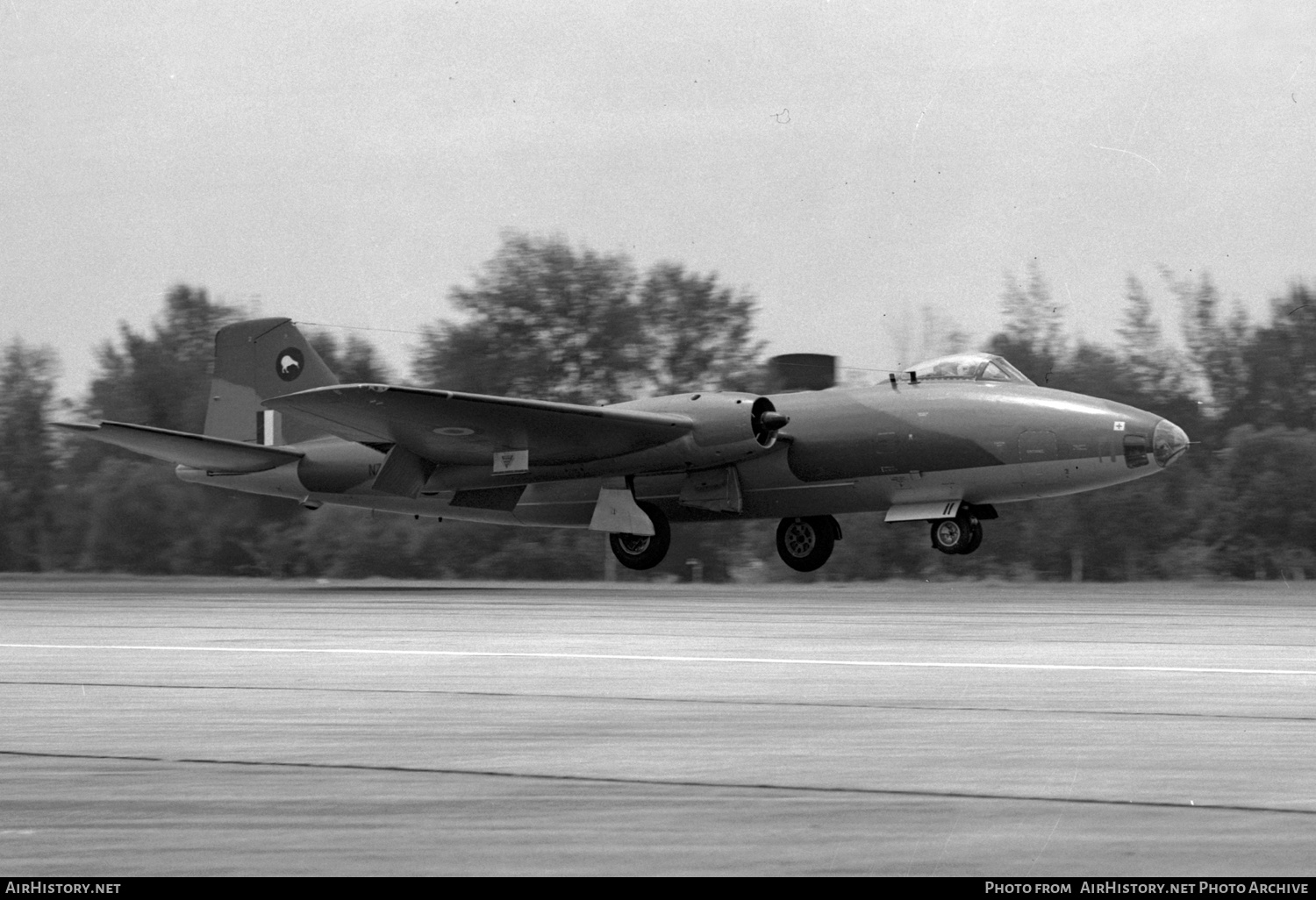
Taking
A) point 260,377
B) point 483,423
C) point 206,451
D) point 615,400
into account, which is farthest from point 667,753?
point 615,400

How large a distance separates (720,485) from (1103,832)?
20.8m

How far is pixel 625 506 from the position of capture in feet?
86.1

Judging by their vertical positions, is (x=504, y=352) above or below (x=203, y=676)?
above

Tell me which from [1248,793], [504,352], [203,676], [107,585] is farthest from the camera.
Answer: [504,352]

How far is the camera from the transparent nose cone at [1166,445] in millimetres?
23484

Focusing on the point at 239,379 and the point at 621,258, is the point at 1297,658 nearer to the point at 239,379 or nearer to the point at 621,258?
the point at 239,379

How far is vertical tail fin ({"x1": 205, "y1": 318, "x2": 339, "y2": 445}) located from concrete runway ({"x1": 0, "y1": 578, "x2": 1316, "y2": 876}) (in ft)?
54.0

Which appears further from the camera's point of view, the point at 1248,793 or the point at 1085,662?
the point at 1085,662

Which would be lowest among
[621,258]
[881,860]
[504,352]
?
[881,860]

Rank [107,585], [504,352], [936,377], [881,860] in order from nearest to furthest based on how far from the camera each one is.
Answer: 1. [881,860]
2. [936,377]
3. [107,585]
4. [504,352]

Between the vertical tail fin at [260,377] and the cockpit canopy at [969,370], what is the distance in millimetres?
12202

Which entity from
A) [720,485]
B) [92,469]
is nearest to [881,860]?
[720,485]

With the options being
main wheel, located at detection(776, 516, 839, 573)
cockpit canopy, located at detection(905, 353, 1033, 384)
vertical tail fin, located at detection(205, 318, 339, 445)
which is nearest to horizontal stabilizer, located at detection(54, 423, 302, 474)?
vertical tail fin, located at detection(205, 318, 339, 445)

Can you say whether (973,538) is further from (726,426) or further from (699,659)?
(699,659)
